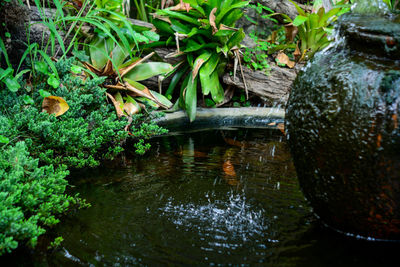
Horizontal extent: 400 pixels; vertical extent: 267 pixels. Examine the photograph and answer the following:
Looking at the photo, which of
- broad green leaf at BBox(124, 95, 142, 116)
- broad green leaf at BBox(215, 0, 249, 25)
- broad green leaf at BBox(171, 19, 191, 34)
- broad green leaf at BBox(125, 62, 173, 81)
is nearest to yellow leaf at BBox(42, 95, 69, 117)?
broad green leaf at BBox(124, 95, 142, 116)

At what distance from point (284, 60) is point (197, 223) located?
13.8 ft

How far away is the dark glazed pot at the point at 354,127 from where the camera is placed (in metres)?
1.64

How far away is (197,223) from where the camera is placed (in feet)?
6.86

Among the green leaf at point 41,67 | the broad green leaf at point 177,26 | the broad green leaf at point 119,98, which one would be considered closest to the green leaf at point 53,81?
the green leaf at point 41,67

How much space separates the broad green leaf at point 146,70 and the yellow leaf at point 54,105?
142 centimetres

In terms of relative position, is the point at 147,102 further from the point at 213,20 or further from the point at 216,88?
the point at 213,20

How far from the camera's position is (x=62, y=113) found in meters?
2.98

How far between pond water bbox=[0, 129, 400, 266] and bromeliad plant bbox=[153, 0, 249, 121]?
1710mm

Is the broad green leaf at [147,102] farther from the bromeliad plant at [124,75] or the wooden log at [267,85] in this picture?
the wooden log at [267,85]

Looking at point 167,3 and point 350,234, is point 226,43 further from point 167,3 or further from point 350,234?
point 350,234

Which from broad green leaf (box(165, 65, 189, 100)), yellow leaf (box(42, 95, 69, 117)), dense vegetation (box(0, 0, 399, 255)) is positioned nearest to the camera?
dense vegetation (box(0, 0, 399, 255))

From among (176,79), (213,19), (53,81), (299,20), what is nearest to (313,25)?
(299,20)

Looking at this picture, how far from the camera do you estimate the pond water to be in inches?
68.4

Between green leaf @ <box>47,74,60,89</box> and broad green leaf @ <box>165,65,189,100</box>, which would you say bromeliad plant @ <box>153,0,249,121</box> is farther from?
green leaf @ <box>47,74,60,89</box>
